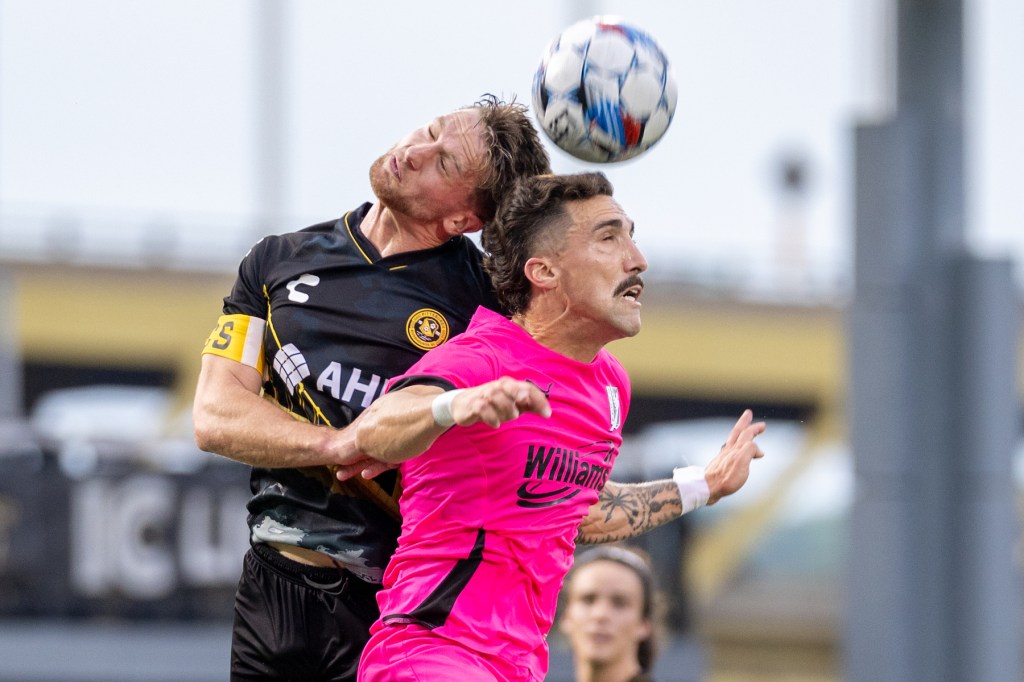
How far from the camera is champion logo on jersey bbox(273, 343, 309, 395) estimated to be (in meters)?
4.58

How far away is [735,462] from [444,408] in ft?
4.41

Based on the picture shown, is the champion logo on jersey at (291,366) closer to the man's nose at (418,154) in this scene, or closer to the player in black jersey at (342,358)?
the player in black jersey at (342,358)

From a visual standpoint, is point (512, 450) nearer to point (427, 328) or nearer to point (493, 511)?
point (493, 511)

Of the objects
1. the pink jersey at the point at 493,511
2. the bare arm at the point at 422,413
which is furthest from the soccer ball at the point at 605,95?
the bare arm at the point at 422,413

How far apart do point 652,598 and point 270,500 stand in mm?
2433

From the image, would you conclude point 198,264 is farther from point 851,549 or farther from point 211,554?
point 851,549

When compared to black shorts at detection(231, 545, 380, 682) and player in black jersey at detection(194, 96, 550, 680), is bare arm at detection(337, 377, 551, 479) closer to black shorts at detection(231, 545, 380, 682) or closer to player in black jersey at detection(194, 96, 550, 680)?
player in black jersey at detection(194, 96, 550, 680)

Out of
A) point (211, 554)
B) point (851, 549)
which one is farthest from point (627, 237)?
point (211, 554)

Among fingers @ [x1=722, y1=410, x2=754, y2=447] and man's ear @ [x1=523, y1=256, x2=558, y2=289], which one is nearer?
man's ear @ [x1=523, y1=256, x2=558, y2=289]

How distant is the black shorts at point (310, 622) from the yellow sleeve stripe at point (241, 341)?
1.97ft

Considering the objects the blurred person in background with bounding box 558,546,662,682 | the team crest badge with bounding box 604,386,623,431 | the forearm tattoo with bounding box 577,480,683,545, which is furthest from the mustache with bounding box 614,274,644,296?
the blurred person in background with bounding box 558,546,662,682

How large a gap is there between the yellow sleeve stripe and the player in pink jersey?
0.65 metres

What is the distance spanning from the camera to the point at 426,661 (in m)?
3.98

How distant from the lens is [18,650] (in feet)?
38.3
